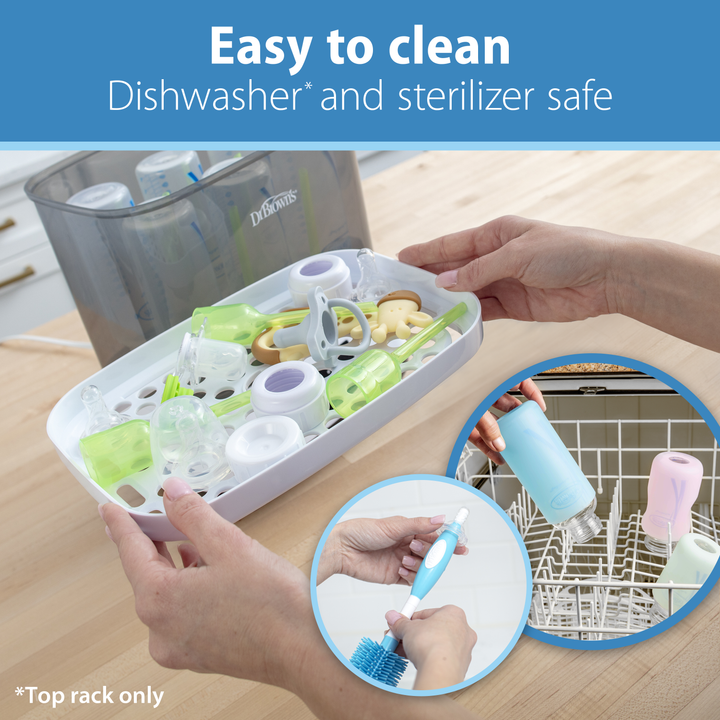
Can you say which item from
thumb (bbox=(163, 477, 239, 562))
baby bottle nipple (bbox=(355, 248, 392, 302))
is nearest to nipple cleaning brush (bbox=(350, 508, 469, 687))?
thumb (bbox=(163, 477, 239, 562))

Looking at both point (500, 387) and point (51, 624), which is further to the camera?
point (51, 624)

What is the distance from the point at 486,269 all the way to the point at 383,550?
1.09 feet

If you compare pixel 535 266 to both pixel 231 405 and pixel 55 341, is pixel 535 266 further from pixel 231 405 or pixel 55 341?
pixel 55 341

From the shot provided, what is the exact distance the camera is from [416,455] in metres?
0.54

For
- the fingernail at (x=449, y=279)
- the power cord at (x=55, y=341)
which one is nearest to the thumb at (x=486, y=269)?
the fingernail at (x=449, y=279)

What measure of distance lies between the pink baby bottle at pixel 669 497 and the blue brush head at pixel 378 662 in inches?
7.4

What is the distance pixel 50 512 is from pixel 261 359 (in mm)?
234

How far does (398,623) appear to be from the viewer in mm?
350

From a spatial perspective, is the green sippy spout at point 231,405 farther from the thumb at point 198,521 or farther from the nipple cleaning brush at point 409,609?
the nipple cleaning brush at point 409,609

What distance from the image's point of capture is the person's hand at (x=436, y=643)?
0.34 meters

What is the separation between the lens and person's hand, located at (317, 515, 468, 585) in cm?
37
